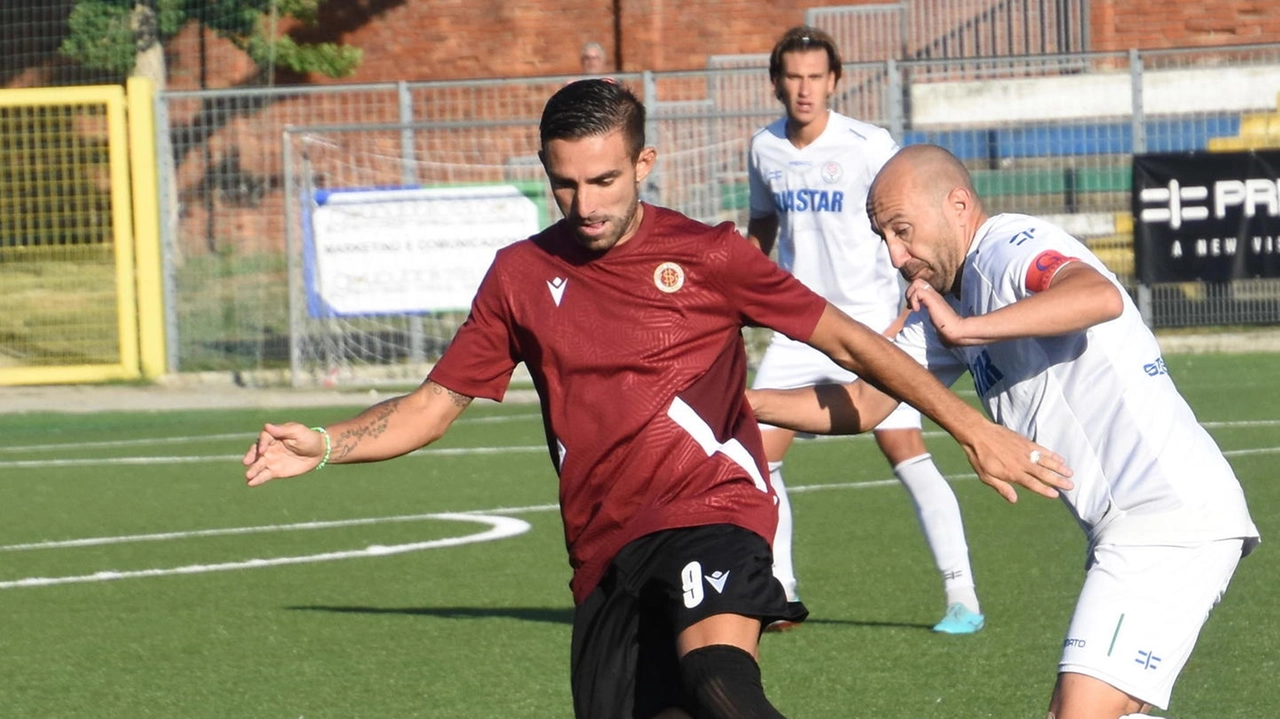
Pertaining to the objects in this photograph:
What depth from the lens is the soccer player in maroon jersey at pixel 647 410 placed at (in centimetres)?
434

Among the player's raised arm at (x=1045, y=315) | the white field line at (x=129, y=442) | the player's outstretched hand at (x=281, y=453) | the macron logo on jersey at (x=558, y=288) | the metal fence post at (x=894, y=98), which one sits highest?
the metal fence post at (x=894, y=98)

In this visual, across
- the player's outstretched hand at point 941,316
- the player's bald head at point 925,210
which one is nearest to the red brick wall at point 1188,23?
the player's bald head at point 925,210

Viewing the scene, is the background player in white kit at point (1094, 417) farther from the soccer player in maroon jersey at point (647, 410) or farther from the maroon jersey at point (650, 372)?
the maroon jersey at point (650, 372)

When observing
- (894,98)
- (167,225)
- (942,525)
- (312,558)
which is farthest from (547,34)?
(942,525)

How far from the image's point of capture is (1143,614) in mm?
4250

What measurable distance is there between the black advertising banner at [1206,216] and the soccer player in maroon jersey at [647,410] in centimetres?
1363

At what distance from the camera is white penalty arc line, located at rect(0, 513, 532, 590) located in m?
9.05

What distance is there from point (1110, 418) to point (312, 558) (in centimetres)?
583

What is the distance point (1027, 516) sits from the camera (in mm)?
9930

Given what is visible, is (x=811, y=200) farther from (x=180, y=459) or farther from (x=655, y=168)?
(x=655, y=168)

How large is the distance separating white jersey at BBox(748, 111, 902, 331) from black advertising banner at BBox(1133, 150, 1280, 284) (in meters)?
10.1

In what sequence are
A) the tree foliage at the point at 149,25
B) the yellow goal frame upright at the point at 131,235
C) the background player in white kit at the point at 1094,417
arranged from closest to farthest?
the background player in white kit at the point at 1094,417
the yellow goal frame upright at the point at 131,235
the tree foliage at the point at 149,25

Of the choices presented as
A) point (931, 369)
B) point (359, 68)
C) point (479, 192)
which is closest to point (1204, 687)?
point (931, 369)

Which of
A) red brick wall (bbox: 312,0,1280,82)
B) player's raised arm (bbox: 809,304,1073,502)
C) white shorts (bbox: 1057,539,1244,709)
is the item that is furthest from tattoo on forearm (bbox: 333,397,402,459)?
red brick wall (bbox: 312,0,1280,82)
